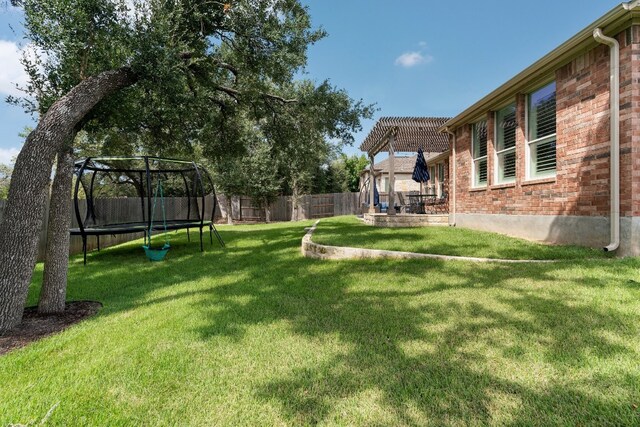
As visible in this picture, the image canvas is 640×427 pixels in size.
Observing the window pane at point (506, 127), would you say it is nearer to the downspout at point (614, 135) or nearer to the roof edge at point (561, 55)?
the roof edge at point (561, 55)

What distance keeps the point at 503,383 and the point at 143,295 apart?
428 centimetres

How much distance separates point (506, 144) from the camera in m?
7.76

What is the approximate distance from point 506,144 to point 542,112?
1280 millimetres

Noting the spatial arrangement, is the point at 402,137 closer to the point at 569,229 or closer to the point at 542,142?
the point at 542,142

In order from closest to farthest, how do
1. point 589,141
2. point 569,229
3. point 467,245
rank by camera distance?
1. point 589,141
2. point 569,229
3. point 467,245

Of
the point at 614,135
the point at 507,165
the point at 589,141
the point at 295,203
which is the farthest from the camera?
the point at 295,203

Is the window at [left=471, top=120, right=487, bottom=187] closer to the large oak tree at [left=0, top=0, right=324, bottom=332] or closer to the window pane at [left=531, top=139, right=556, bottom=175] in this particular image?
the window pane at [left=531, top=139, right=556, bottom=175]

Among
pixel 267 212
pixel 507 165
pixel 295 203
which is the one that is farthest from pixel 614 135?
pixel 267 212

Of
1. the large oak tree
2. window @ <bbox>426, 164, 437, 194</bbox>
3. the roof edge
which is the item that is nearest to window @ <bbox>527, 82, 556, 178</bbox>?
the roof edge

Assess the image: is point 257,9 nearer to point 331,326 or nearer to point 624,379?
point 331,326

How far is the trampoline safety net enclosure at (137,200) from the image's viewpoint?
7613mm

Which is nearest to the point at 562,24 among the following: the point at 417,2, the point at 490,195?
the point at 417,2

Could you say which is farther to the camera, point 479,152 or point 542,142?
point 479,152

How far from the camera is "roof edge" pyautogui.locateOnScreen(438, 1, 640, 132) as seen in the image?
4.51 m
